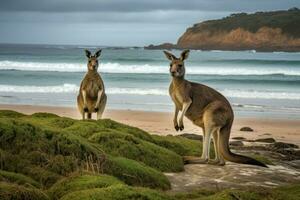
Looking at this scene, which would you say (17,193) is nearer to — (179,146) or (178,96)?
(178,96)

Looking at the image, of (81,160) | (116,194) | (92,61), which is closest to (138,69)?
(92,61)

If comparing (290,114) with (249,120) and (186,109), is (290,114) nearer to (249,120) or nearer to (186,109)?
(249,120)

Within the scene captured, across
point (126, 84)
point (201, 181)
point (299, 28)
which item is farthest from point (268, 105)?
point (299, 28)

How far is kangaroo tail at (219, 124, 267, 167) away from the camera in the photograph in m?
8.34

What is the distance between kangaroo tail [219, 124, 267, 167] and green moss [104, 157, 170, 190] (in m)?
1.79

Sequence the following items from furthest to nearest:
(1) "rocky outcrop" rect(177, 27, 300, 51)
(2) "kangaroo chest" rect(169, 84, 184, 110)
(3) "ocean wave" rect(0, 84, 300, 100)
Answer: (1) "rocky outcrop" rect(177, 27, 300, 51)
(3) "ocean wave" rect(0, 84, 300, 100)
(2) "kangaroo chest" rect(169, 84, 184, 110)

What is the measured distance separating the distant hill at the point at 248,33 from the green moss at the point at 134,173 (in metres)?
93.0

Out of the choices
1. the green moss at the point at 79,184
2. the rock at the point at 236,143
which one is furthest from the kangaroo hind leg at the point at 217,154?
the green moss at the point at 79,184

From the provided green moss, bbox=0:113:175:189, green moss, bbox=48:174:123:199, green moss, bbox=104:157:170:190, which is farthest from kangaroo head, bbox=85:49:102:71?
green moss, bbox=48:174:123:199

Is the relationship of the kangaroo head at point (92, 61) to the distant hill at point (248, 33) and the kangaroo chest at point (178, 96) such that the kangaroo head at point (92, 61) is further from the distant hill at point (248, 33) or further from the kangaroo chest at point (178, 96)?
the distant hill at point (248, 33)

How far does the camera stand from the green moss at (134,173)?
653 cm

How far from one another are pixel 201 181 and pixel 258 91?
72.7 ft

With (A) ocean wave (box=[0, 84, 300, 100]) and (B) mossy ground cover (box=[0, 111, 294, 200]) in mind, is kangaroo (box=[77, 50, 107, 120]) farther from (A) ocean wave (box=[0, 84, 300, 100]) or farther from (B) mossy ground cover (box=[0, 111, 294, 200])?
(A) ocean wave (box=[0, 84, 300, 100])

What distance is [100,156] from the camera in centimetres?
666
